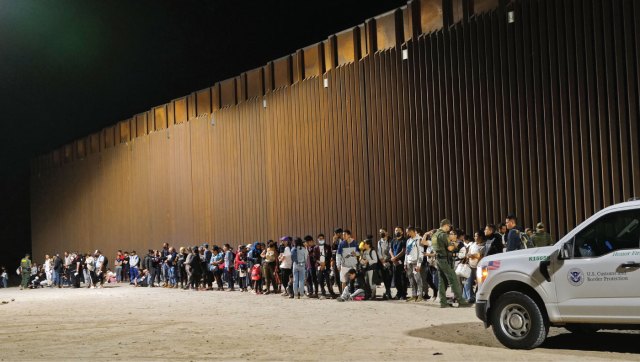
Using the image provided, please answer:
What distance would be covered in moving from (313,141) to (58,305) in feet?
37.9

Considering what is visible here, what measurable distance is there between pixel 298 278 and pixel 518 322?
40.9ft

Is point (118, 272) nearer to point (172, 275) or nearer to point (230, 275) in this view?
point (172, 275)

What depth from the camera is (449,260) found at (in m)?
17.5

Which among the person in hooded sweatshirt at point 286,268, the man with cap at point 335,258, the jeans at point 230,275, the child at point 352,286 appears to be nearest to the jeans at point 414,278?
the child at point 352,286

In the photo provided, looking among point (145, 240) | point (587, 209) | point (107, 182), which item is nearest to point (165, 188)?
point (145, 240)

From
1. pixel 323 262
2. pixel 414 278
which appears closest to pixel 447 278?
pixel 414 278

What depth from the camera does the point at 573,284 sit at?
10.3 meters

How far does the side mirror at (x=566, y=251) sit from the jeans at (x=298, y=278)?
12913mm

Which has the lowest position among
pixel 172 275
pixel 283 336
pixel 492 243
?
pixel 283 336

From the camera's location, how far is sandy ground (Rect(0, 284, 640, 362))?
421 inches

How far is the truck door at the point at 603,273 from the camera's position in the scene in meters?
9.85

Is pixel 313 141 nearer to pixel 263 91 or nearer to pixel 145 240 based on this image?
pixel 263 91

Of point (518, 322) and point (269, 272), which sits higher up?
point (269, 272)

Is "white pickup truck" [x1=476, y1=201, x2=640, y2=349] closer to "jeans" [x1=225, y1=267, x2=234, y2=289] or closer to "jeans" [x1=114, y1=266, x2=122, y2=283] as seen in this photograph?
"jeans" [x1=225, y1=267, x2=234, y2=289]
